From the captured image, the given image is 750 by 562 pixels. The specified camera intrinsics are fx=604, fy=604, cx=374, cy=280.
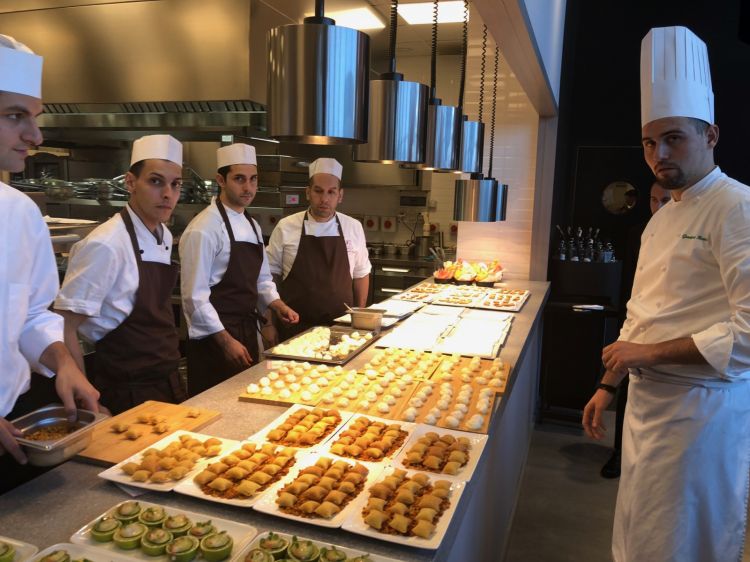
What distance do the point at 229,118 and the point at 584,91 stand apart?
3669mm

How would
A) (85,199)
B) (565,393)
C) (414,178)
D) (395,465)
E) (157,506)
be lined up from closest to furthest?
(157,506) → (395,465) → (565,393) → (85,199) → (414,178)

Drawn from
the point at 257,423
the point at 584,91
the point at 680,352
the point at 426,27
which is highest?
the point at 426,27

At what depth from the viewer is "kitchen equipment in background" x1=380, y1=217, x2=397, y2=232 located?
730cm

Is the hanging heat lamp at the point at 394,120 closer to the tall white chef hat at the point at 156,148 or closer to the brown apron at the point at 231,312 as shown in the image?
the tall white chef hat at the point at 156,148

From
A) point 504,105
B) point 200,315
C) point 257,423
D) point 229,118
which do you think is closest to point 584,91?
point 504,105

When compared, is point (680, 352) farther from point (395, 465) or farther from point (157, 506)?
point (157, 506)

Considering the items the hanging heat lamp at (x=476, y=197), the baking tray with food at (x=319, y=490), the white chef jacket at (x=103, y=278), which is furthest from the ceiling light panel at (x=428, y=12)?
the baking tray with food at (x=319, y=490)

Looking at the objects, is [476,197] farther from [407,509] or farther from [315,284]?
[407,509]

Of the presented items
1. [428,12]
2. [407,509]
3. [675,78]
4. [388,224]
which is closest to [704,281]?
[675,78]

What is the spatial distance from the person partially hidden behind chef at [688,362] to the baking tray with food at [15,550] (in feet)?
5.99

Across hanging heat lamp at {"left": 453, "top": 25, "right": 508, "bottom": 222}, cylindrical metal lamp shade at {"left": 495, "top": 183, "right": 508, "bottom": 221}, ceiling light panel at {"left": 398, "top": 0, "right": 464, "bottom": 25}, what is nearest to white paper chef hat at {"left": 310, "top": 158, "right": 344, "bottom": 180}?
hanging heat lamp at {"left": 453, "top": 25, "right": 508, "bottom": 222}

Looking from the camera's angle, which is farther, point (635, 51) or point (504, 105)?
point (635, 51)

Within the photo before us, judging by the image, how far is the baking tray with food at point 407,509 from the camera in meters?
1.25

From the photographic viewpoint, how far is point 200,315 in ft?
9.94
